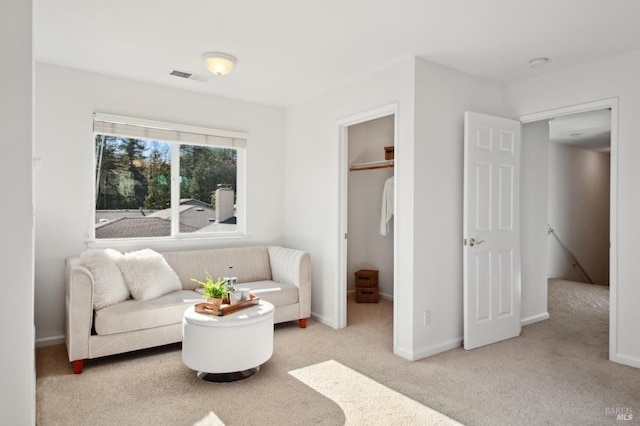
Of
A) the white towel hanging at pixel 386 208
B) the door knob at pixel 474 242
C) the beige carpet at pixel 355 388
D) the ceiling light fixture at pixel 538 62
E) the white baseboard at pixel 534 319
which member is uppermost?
the ceiling light fixture at pixel 538 62

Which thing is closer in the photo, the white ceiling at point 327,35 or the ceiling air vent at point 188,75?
the white ceiling at point 327,35

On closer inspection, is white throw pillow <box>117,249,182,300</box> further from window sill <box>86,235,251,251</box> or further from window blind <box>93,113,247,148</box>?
window blind <box>93,113,247,148</box>

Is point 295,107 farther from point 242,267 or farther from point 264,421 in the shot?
point 264,421

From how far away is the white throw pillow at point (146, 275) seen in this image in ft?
11.4

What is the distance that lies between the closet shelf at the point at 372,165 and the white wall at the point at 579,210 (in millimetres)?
3795

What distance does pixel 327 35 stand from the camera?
296 centimetres

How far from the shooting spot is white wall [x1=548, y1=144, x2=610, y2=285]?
7246 mm

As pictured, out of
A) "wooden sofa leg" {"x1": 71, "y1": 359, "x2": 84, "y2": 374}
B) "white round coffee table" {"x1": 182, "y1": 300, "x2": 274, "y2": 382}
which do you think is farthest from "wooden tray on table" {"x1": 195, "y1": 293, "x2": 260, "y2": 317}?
"wooden sofa leg" {"x1": 71, "y1": 359, "x2": 84, "y2": 374}

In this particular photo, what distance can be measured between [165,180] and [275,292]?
170cm

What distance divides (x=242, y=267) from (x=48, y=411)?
2.20 meters

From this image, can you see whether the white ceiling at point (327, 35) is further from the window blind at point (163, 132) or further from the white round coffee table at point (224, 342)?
the white round coffee table at point (224, 342)

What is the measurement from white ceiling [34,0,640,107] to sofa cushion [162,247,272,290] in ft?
5.88

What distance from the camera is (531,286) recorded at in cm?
441

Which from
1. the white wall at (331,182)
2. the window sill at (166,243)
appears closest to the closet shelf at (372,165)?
the white wall at (331,182)
